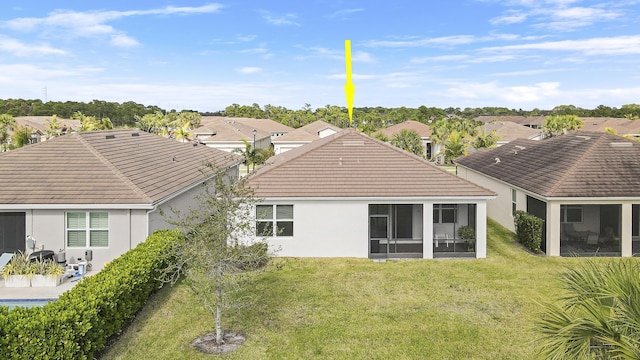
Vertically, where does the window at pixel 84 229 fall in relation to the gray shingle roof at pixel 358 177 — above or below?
below

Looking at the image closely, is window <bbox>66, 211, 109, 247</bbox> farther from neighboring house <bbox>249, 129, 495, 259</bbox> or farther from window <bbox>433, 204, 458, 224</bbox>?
window <bbox>433, 204, 458, 224</bbox>

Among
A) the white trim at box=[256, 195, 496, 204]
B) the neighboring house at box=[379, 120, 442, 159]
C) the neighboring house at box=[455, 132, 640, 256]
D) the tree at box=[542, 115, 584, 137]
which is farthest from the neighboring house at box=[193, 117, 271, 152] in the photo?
the white trim at box=[256, 195, 496, 204]

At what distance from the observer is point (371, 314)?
14.4m

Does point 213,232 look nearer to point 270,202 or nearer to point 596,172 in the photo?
point 270,202

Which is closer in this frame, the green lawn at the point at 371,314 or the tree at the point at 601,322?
the tree at the point at 601,322

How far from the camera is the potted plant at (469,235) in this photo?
21.6m

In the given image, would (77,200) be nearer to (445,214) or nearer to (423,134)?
(445,214)

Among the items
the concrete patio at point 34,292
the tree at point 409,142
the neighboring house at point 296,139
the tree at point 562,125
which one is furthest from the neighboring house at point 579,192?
the tree at point 562,125

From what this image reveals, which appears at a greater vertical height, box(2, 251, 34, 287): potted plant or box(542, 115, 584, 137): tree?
box(542, 115, 584, 137): tree

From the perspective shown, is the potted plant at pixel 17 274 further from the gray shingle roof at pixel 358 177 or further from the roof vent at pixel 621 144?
the roof vent at pixel 621 144

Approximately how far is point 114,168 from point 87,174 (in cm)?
100

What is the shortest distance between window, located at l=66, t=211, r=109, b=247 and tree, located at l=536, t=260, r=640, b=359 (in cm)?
1588

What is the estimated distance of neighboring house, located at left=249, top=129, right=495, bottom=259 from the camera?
20844 mm

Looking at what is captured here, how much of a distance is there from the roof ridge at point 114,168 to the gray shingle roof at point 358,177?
172 inches
